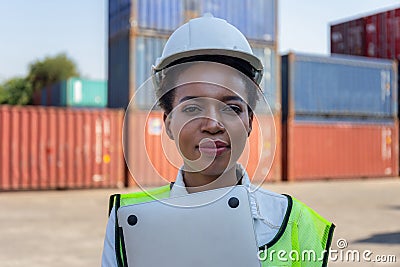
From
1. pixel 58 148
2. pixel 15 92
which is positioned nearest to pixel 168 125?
pixel 58 148

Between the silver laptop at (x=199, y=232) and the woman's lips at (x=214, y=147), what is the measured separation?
0.27 ft

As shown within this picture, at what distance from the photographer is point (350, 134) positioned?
1998cm

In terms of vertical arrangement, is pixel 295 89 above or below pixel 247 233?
above

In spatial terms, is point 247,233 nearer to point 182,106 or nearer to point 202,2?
point 182,106

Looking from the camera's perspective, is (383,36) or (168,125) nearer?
(168,125)

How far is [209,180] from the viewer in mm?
1086

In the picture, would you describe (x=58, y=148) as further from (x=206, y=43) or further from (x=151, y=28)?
(x=206, y=43)

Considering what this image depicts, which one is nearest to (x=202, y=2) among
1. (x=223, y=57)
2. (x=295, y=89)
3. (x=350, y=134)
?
(x=295, y=89)

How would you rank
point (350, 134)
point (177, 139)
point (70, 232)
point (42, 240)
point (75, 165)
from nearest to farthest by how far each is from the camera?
point (177, 139)
point (42, 240)
point (70, 232)
point (75, 165)
point (350, 134)

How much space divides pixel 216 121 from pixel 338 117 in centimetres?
1943

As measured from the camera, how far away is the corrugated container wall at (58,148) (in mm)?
14617

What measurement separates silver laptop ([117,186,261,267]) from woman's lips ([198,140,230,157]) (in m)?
0.08

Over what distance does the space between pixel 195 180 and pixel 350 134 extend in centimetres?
1971

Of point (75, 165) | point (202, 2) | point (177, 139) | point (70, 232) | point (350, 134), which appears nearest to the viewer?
point (177, 139)
